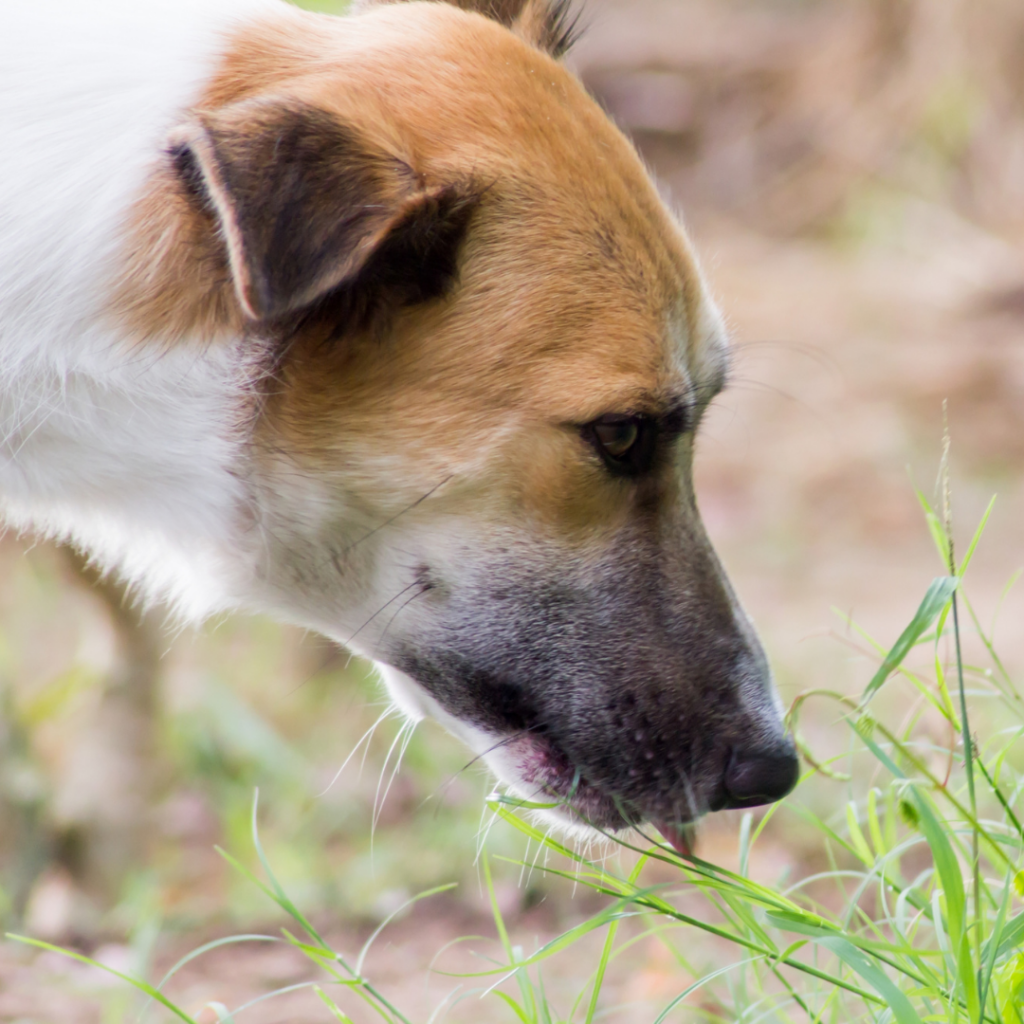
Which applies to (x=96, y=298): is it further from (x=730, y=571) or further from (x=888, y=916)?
(x=730, y=571)

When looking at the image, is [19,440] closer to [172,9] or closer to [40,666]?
[172,9]

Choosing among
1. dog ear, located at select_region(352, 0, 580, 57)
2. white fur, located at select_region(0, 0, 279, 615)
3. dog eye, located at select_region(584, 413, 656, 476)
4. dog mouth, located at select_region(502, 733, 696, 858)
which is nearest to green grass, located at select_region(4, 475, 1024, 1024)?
dog mouth, located at select_region(502, 733, 696, 858)

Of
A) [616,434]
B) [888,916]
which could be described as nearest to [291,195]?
[616,434]

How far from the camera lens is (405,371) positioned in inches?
82.5

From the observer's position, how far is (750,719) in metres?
2.20

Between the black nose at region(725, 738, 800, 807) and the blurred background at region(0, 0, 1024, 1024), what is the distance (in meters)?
0.16

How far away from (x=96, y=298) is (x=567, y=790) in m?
1.14

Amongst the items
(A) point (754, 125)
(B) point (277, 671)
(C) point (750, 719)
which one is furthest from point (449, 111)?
(A) point (754, 125)

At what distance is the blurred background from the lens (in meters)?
3.31

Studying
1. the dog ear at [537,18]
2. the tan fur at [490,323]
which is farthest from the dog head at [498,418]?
the dog ear at [537,18]

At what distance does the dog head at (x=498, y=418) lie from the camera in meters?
2.04

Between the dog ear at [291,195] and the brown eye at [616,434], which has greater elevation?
the dog ear at [291,195]

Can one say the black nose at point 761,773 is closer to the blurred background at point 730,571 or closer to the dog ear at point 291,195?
the blurred background at point 730,571

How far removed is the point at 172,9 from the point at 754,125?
8623mm
